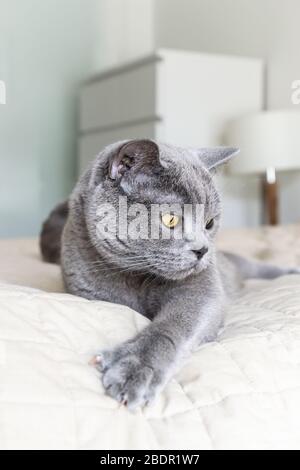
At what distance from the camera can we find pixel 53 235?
6.18 ft

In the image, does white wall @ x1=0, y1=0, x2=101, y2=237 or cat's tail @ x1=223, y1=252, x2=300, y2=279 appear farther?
white wall @ x1=0, y1=0, x2=101, y2=237

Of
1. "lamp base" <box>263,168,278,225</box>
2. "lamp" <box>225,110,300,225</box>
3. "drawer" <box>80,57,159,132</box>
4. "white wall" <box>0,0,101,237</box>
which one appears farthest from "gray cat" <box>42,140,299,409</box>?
"white wall" <box>0,0,101,237</box>

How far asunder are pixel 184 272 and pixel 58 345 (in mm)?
315

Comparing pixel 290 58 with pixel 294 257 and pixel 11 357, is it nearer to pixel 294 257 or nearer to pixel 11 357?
pixel 294 257

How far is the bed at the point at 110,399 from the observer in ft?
2.18

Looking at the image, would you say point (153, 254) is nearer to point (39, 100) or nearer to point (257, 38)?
point (257, 38)

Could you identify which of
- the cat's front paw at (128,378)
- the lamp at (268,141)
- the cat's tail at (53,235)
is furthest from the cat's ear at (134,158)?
the lamp at (268,141)

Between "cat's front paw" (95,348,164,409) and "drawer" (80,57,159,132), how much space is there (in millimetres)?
2811

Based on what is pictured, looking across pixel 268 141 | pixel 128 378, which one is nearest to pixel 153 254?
pixel 128 378

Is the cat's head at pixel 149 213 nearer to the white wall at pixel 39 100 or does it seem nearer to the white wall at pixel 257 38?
the white wall at pixel 257 38

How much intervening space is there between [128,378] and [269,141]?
2509mm

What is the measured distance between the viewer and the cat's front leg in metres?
0.75

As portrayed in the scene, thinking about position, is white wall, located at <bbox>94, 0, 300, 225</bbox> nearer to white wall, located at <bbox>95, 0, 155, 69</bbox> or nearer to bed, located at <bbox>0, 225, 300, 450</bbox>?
white wall, located at <bbox>95, 0, 155, 69</bbox>
